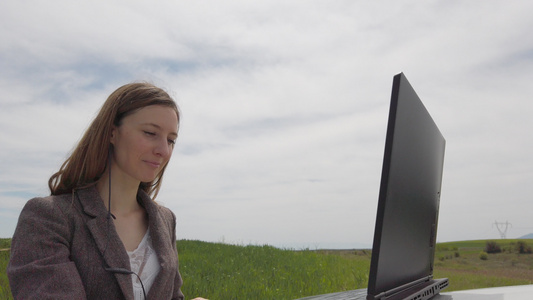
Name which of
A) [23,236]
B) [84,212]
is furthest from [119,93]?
[23,236]

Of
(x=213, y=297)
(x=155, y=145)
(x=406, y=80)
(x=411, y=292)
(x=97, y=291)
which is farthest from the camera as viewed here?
(x=213, y=297)

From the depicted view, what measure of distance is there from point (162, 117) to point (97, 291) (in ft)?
2.33

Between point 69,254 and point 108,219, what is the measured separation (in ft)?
0.65

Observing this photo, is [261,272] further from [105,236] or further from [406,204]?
[406,204]

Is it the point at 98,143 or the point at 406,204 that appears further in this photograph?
the point at 98,143

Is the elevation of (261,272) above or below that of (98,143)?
below

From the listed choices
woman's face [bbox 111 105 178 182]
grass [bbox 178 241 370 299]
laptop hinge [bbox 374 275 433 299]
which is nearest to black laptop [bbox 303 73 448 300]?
laptop hinge [bbox 374 275 433 299]

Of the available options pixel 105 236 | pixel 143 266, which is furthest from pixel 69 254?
pixel 143 266

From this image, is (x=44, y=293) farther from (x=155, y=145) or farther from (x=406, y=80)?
(x=406, y=80)

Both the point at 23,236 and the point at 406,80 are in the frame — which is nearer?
the point at 406,80

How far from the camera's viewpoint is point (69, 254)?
1.74m

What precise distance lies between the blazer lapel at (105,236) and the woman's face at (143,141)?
0.18 meters

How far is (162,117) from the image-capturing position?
1.93 m

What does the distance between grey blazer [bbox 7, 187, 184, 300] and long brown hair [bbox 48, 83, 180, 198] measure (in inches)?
2.6
